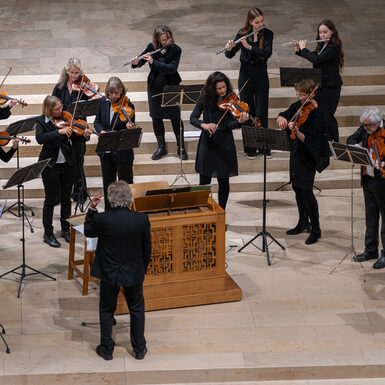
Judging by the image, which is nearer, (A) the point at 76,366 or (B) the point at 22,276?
(A) the point at 76,366

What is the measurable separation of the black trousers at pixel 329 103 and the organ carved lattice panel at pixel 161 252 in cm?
332

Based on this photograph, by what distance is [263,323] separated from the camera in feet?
24.1

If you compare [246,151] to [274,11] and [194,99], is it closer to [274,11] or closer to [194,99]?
[194,99]

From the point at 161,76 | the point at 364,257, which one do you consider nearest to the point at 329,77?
the point at 161,76

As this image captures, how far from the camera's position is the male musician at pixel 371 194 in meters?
7.91

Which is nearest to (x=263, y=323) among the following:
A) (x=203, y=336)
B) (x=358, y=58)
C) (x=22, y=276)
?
(x=203, y=336)

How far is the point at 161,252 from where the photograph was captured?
7.41m

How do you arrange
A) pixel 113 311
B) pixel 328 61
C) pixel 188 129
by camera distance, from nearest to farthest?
pixel 113 311 → pixel 328 61 → pixel 188 129

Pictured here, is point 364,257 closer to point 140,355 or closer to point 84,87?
point 140,355

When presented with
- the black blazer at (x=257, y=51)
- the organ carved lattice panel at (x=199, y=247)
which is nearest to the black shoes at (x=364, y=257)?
the organ carved lattice panel at (x=199, y=247)

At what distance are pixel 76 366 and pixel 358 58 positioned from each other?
691 cm

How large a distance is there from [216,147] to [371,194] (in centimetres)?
158

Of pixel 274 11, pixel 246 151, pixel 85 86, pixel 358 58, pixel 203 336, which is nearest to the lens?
pixel 203 336

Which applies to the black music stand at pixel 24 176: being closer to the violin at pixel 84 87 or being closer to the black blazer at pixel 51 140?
the black blazer at pixel 51 140
